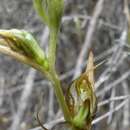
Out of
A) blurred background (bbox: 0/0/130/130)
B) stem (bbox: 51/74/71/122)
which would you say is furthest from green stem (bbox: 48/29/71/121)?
blurred background (bbox: 0/0/130/130)

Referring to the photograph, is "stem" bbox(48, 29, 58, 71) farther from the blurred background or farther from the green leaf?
the blurred background

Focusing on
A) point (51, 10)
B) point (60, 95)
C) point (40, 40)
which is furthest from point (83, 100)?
point (40, 40)

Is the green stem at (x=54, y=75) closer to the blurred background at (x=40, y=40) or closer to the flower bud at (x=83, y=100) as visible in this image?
the flower bud at (x=83, y=100)

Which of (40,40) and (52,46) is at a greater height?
(52,46)

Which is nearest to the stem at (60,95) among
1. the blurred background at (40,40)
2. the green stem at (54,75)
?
the green stem at (54,75)

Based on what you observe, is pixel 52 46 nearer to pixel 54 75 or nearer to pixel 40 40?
pixel 54 75

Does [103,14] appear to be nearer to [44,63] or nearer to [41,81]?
[41,81]

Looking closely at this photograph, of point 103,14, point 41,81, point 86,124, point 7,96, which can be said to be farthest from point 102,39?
point 86,124

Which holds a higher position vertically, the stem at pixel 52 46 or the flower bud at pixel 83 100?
the stem at pixel 52 46
